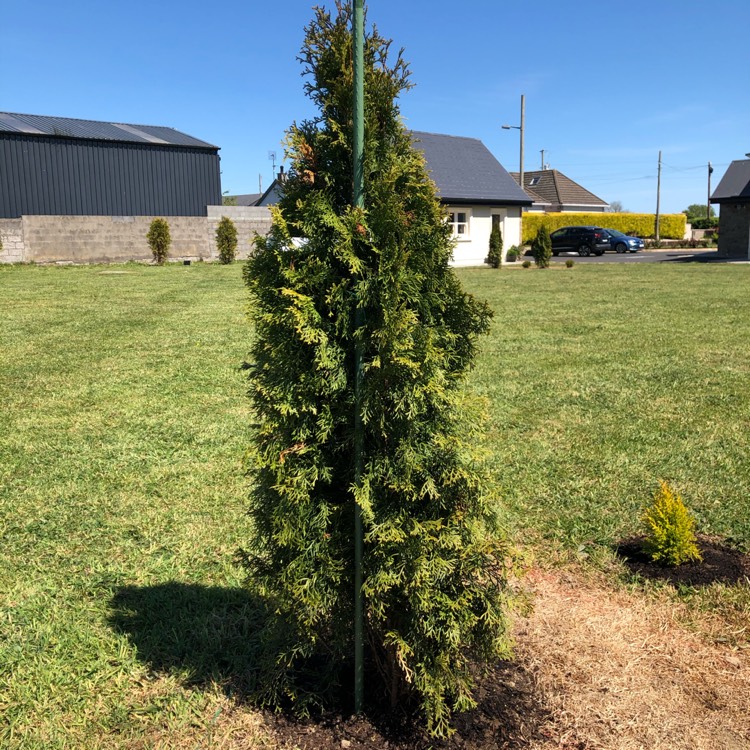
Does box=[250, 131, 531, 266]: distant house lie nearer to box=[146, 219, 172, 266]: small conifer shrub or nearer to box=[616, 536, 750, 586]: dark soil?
box=[146, 219, 172, 266]: small conifer shrub

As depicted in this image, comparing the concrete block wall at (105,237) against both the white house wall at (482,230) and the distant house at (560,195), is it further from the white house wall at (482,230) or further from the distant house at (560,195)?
the distant house at (560,195)

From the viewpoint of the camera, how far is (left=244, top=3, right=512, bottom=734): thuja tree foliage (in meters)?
2.43

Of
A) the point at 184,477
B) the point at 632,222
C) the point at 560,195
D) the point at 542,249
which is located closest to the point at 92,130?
the point at 542,249

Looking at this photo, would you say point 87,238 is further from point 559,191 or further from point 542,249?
point 559,191

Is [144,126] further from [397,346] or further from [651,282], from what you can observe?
[397,346]

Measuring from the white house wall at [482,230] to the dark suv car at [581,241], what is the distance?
4.68 meters

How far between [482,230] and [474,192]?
2.12m

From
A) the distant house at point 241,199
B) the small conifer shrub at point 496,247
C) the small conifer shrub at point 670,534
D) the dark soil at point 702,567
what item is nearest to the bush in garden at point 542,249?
the small conifer shrub at point 496,247

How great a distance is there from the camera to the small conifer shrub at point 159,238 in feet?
86.8

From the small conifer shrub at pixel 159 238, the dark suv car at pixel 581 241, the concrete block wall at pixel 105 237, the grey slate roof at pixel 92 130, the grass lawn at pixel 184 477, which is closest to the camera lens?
the grass lawn at pixel 184 477

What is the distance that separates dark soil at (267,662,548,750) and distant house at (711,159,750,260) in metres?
38.4

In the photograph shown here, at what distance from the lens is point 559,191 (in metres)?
67.2

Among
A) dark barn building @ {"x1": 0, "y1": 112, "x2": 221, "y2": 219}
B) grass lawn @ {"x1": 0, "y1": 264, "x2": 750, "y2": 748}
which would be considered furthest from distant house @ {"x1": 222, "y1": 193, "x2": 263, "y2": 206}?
grass lawn @ {"x1": 0, "y1": 264, "x2": 750, "y2": 748}

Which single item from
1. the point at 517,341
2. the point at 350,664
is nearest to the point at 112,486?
the point at 350,664
